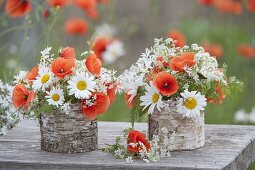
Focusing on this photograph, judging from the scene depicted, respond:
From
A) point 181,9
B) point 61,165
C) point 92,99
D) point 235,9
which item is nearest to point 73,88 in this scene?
point 92,99

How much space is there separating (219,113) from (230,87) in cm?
217

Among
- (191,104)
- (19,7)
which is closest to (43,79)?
(191,104)

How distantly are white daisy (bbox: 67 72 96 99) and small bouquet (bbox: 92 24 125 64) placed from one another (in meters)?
1.79

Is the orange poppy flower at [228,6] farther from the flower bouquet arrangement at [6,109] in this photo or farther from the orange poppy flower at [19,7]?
the flower bouquet arrangement at [6,109]

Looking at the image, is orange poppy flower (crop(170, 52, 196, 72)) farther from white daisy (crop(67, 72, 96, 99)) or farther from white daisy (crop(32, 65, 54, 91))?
white daisy (crop(32, 65, 54, 91))

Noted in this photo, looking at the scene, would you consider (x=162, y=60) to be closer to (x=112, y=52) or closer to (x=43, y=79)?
(x=43, y=79)

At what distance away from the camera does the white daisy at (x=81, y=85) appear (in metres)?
2.40

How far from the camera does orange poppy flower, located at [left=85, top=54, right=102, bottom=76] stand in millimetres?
2459

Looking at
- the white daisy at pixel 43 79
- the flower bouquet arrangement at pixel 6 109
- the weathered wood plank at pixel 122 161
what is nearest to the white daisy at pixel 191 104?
the weathered wood plank at pixel 122 161

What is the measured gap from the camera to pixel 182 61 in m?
2.42

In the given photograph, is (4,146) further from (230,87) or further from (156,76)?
(230,87)

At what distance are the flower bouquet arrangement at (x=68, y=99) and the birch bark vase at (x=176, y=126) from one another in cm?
16

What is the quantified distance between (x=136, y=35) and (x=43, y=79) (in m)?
7.55

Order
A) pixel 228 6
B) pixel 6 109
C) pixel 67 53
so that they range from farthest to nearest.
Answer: pixel 228 6
pixel 6 109
pixel 67 53
